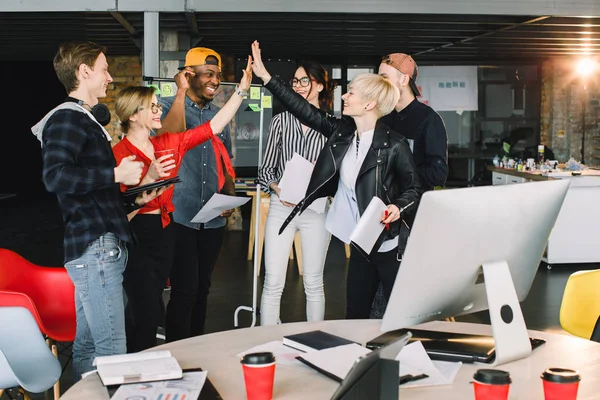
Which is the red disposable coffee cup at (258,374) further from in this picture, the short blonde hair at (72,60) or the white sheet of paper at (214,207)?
the white sheet of paper at (214,207)

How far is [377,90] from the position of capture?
10.9 feet

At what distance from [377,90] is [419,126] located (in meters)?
0.44

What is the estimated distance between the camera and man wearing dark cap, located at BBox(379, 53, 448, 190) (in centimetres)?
360

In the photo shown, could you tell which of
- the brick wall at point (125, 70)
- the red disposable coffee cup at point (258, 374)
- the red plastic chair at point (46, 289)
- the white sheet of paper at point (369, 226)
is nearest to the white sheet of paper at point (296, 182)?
the white sheet of paper at point (369, 226)

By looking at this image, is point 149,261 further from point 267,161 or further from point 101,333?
point 267,161

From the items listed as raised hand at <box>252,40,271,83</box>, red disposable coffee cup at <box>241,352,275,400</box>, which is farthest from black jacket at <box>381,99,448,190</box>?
red disposable coffee cup at <box>241,352,275,400</box>

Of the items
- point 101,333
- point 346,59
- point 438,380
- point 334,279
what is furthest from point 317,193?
point 346,59

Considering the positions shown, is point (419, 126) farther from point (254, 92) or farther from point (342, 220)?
point (254, 92)

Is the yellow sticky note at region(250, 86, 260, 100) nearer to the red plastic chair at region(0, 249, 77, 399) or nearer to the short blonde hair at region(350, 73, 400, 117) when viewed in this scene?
the short blonde hair at region(350, 73, 400, 117)

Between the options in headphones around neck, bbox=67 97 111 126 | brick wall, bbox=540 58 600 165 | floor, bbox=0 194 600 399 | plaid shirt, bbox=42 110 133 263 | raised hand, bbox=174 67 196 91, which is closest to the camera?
plaid shirt, bbox=42 110 133 263

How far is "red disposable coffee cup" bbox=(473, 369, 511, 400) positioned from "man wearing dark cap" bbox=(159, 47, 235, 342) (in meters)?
2.43

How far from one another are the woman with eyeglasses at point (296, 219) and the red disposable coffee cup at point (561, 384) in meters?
2.52

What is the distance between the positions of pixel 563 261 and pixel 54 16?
19.3 ft

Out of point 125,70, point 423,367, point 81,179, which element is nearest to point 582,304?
point 423,367
